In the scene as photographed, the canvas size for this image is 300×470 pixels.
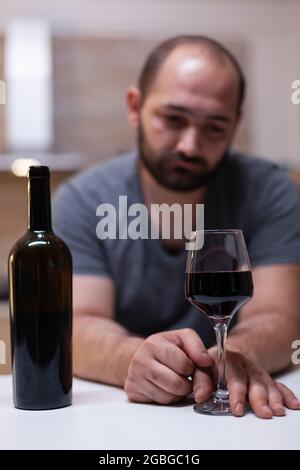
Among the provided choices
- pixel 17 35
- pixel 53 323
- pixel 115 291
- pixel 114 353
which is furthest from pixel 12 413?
pixel 17 35

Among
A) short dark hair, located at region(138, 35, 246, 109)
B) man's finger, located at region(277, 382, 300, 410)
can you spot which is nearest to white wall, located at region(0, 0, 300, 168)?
short dark hair, located at region(138, 35, 246, 109)

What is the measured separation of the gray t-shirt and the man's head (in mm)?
58

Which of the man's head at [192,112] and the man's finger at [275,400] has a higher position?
the man's head at [192,112]

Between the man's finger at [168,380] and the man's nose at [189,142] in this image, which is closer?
the man's finger at [168,380]

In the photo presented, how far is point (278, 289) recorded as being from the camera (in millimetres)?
1212

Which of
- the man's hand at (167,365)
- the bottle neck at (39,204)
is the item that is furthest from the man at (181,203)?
the bottle neck at (39,204)

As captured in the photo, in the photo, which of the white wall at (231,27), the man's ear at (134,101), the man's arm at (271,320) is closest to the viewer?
the man's arm at (271,320)

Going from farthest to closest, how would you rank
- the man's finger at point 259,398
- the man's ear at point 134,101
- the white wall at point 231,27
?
1. the white wall at point 231,27
2. the man's ear at point 134,101
3. the man's finger at point 259,398

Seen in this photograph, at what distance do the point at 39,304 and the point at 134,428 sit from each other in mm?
176

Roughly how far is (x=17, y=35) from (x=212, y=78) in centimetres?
169

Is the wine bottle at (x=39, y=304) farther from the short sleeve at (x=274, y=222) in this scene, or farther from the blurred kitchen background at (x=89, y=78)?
the blurred kitchen background at (x=89, y=78)

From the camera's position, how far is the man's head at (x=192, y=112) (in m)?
1.24

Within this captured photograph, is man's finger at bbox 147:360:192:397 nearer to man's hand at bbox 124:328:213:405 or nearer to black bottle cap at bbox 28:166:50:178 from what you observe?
man's hand at bbox 124:328:213:405
